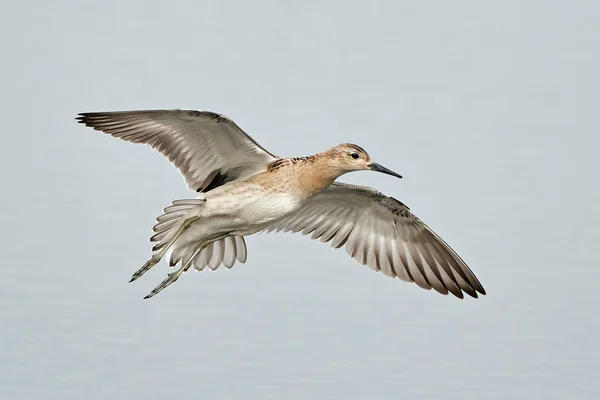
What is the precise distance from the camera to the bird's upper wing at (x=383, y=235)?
9.17 meters

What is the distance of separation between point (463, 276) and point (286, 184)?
1740mm

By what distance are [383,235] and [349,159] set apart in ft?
3.85

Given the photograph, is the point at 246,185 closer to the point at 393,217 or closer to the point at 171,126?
the point at 171,126

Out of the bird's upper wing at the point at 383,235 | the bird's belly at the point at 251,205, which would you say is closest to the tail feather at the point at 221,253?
the bird's upper wing at the point at 383,235

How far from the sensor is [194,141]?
8.48 metres

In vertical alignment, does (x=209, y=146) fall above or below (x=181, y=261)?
above

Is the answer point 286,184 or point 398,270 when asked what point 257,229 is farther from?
point 398,270

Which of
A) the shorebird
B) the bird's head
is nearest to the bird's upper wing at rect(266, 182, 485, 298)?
the shorebird

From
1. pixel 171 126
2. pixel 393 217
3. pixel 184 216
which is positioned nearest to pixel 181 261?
pixel 184 216

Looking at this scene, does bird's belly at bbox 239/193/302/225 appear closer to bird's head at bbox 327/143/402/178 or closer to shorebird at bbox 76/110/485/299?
shorebird at bbox 76/110/485/299

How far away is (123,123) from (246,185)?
3.22 ft

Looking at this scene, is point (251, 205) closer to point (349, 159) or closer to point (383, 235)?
point (349, 159)

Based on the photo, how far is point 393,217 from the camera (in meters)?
9.35

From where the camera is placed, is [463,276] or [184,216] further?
[463,276]
